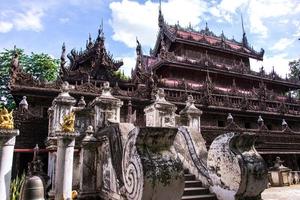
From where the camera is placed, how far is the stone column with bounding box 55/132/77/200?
18.9ft

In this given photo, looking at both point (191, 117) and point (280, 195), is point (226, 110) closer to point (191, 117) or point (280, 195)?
point (191, 117)

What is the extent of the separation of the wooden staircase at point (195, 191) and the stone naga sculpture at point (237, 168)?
0.24m

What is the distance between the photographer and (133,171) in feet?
15.0

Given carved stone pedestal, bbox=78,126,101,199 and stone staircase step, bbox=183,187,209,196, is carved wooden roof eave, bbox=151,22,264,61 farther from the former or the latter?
stone staircase step, bbox=183,187,209,196

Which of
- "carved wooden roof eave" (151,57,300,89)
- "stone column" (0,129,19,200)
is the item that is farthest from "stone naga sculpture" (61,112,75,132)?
"carved wooden roof eave" (151,57,300,89)

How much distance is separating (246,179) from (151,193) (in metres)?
2.00

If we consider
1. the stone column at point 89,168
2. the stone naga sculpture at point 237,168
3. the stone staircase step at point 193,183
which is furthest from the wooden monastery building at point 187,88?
the stone naga sculpture at point 237,168

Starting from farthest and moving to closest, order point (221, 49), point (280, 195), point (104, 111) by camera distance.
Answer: point (221, 49)
point (280, 195)
point (104, 111)

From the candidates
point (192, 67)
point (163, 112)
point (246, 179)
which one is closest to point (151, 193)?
point (246, 179)

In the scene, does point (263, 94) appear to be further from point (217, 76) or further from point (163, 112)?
point (163, 112)

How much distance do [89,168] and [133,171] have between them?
2496 mm

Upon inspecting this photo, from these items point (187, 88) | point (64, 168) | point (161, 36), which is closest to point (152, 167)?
point (64, 168)

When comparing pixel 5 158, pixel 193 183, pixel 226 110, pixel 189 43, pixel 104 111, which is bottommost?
pixel 193 183

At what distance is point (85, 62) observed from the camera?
22.2m
